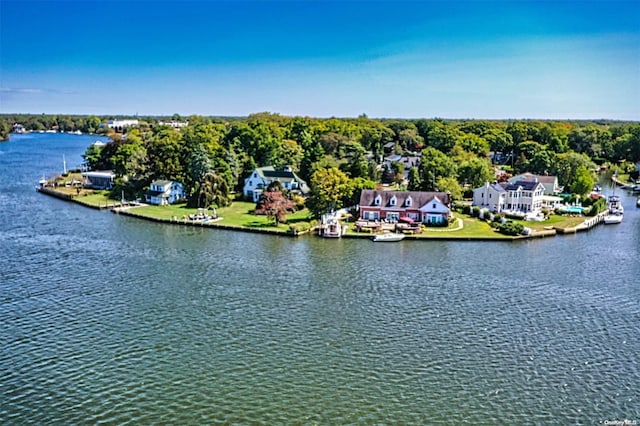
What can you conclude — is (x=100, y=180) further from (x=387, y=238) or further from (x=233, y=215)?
(x=387, y=238)

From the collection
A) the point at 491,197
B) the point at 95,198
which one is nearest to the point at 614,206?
the point at 491,197

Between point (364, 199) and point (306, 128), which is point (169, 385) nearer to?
point (364, 199)

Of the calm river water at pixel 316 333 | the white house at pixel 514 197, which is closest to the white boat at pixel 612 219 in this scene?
the white house at pixel 514 197

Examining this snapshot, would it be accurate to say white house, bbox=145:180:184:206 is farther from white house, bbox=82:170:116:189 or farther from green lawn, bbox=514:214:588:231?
green lawn, bbox=514:214:588:231

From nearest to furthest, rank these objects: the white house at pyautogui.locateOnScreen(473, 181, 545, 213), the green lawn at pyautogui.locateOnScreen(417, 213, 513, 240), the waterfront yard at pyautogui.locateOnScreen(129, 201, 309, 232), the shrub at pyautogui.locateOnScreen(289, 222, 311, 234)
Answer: the green lawn at pyautogui.locateOnScreen(417, 213, 513, 240) → the shrub at pyautogui.locateOnScreen(289, 222, 311, 234) → the waterfront yard at pyautogui.locateOnScreen(129, 201, 309, 232) → the white house at pyautogui.locateOnScreen(473, 181, 545, 213)

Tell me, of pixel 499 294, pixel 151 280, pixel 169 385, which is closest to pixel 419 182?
pixel 499 294

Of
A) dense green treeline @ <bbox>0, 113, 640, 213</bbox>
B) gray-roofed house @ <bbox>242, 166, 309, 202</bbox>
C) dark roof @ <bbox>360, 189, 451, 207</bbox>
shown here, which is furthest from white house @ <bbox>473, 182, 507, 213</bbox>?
gray-roofed house @ <bbox>242, 166, 309, 202</bbox>

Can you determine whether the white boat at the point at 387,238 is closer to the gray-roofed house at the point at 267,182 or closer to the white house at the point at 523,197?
the white house at the point at 523,197
